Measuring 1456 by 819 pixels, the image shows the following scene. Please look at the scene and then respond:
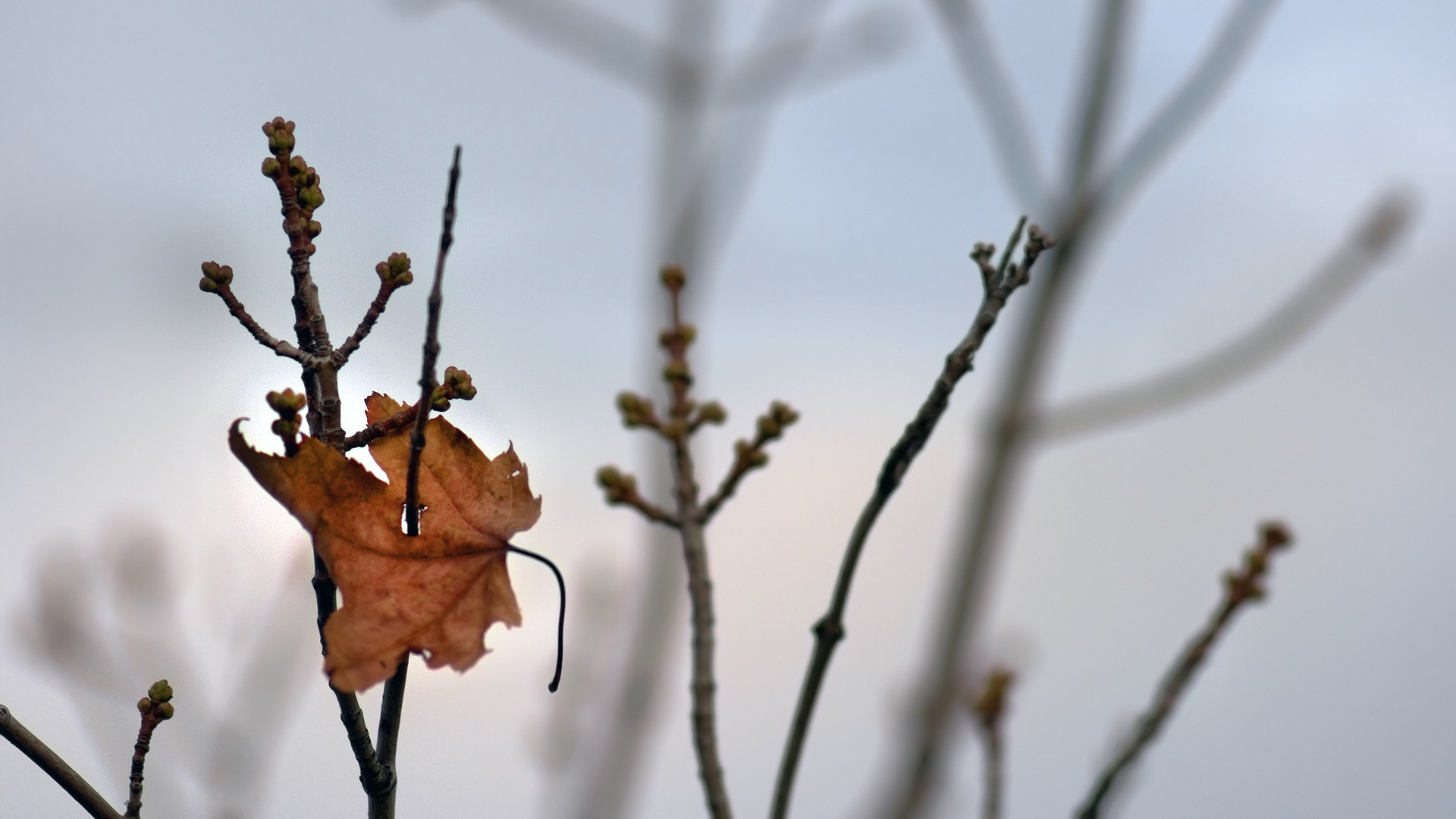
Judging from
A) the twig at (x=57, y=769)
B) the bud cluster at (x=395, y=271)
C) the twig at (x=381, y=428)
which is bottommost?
the twig at (x=57, y=769)

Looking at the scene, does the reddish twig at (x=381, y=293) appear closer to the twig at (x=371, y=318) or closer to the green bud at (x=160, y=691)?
the twig at (x=371, y=318)

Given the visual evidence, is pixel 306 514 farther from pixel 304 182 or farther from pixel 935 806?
pixel 935 806

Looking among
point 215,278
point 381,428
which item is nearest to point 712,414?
point 381,428

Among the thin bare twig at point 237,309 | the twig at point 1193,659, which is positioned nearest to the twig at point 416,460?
the thin bare twig at point 237,309

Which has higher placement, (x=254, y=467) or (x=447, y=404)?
(x=447, y=404)

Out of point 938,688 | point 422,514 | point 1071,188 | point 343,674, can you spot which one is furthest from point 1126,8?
point 343,674

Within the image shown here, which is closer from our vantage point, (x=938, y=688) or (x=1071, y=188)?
(x=938, y=688)

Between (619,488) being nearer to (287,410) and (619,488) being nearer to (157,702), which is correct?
(287,410)
